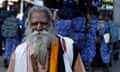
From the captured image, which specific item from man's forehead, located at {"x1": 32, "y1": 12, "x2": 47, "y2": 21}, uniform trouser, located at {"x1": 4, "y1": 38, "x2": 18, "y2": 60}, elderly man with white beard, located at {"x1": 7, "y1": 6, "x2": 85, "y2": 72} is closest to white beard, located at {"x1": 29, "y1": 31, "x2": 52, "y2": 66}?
elderly man with white beard, located at {"x1": 7, "y1": 6, "x2": 85, "y2": 72}

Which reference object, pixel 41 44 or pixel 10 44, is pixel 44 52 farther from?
pixel 10 44

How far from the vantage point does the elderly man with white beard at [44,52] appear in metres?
3.16

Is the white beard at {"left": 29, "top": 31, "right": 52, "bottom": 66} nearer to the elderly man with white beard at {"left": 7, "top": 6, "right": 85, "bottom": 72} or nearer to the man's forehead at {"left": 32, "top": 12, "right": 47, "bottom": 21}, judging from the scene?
the elderly man with white beard at {"left": 7, "top": 6, "right": 85, "bottom": 72}

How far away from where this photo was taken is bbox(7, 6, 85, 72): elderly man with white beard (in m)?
3.16

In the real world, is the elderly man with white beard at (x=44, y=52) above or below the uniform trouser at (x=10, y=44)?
above

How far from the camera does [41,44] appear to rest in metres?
3.30

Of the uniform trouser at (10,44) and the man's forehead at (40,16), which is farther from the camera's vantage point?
the uniform trouser at (10,44)

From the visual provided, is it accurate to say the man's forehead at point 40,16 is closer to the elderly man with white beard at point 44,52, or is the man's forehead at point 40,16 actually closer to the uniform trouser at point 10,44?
the elderly man with white beard at point 44,52

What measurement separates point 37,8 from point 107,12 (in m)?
8.55

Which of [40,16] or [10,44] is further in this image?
[10,44]

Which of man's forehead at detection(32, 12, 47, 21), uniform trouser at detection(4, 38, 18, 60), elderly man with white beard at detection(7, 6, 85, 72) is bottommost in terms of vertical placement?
uniform trouser at detection(4, 38, 18, 60)

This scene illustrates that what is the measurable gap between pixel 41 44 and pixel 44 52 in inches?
5.2

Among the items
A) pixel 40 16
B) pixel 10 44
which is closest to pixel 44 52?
pixel 40 16

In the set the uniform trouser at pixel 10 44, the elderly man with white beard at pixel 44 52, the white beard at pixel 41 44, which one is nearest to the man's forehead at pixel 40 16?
the elderly man with white beard at pixel 44 52
